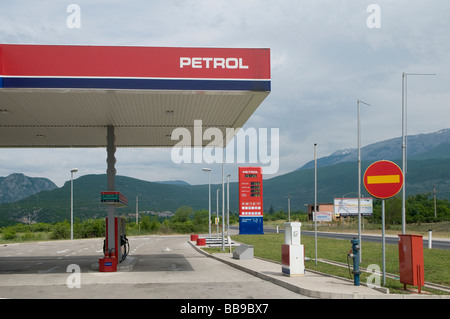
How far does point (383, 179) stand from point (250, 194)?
16473mm

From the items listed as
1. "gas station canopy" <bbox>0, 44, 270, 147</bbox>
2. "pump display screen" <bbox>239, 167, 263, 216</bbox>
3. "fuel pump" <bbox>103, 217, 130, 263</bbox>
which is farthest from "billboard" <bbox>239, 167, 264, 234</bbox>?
"gas station canopy" <bbox>0, 44, 270, 147</bbox>

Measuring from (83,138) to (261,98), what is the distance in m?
12.4

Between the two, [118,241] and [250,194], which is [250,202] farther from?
[118,241]

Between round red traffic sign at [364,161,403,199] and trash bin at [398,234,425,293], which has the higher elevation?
round red traffic sign at [364,161,403,199]

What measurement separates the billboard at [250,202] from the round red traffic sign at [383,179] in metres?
15.8

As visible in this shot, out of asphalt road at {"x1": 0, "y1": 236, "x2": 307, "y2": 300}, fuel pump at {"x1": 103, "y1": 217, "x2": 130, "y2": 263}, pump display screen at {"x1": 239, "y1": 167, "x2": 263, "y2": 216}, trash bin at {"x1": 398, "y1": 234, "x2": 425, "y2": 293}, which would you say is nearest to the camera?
trash bin at {"x1": 398, "y1": 234, "x2": 425, "y2": 293}

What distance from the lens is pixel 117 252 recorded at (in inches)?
856

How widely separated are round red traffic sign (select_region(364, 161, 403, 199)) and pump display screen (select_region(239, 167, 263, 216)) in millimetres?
15887

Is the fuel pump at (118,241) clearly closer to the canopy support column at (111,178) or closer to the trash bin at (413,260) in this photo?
the canopy support column at (111,178)

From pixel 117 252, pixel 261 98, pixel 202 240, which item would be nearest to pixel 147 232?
pixel 202 240

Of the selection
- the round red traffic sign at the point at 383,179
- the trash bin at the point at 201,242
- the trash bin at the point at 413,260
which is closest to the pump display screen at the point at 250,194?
the trash bin at the point at 201,242

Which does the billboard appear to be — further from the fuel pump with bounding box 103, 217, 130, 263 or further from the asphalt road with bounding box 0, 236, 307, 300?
the asphalt road with bounding box 0, 236, 307, 300

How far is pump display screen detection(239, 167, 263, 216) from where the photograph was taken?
A: 29.8 meters
